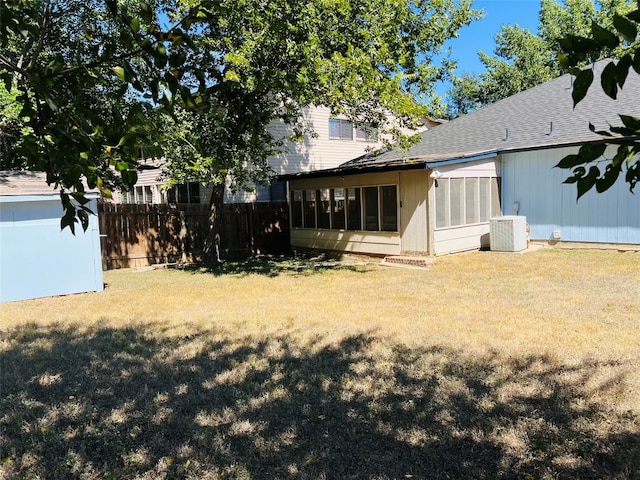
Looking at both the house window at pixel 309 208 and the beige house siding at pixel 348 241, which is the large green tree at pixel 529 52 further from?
the beige house siding at pixel 348 241

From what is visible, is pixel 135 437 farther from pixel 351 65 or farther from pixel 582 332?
pixel 351 65

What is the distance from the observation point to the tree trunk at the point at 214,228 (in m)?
13.5

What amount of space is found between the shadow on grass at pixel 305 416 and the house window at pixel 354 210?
839cm

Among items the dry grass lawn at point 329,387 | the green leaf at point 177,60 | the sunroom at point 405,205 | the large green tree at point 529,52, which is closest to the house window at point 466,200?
the sunroom at point 405,205

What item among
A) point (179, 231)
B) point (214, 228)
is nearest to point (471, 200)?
point (214, 228)

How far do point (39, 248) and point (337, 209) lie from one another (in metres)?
7.84

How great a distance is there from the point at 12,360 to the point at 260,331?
265cm

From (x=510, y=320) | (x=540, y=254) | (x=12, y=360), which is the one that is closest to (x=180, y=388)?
(x=12, y=360)

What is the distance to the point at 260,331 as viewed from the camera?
233 inches

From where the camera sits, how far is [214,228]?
13.6m

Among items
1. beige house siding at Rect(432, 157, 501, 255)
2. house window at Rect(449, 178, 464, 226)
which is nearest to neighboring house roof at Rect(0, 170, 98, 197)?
beige house siding at Rect(432, 157, 501, 255)

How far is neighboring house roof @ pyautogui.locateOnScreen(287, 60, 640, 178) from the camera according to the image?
1232 cm

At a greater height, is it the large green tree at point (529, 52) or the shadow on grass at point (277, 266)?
the large green tree at point (529, 52)

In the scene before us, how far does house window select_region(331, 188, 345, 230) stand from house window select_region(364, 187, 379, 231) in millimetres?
890
